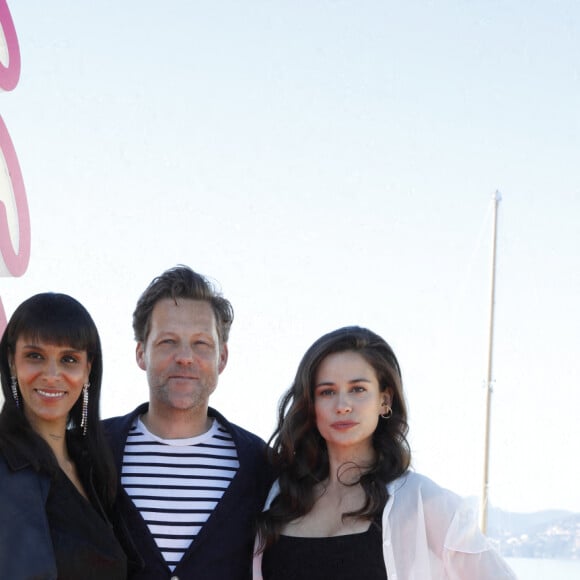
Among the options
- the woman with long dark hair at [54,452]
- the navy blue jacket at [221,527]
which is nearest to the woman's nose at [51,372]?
the woman with long dark hair at [54,452]

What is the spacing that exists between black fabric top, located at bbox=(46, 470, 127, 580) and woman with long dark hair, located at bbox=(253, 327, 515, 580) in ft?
2.24

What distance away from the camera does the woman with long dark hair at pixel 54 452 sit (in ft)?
9.91

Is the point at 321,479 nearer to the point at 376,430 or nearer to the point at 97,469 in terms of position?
the point at 376,430

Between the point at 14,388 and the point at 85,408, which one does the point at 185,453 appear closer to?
the point at 85,408

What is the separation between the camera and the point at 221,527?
3.72 m

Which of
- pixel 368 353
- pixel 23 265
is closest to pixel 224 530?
pixel 368 353

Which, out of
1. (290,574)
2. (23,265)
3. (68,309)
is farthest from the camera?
(23,265)

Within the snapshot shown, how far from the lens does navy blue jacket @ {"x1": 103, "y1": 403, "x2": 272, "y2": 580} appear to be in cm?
357

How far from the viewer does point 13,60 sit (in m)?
5.85

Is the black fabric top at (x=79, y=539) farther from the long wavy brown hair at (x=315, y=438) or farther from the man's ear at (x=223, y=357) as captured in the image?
the man's ear at (x=223, y=357)

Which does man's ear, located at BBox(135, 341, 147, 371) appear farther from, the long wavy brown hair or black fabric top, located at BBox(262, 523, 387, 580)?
black fabric top, located at BBox(262, 523, 387, 580)

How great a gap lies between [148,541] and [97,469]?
1.09ft

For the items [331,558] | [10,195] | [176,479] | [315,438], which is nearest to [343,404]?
[315,438]

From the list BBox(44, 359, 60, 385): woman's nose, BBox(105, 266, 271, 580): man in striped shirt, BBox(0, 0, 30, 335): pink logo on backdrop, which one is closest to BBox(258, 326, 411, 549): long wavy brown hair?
BBox(105, 266, 271, 580): man in striped shirt
